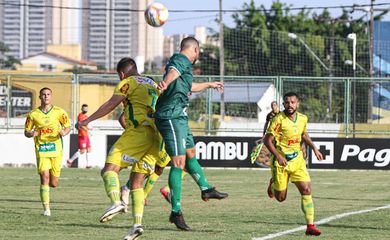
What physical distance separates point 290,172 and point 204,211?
2758 mm

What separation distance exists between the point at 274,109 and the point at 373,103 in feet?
30.7

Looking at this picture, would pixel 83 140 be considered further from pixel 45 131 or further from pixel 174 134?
pixel 174 134

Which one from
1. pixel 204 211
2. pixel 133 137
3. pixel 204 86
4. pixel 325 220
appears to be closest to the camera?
pixel 133 137

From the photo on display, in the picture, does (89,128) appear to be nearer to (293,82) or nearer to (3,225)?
(293,82)

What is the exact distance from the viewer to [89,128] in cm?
3138

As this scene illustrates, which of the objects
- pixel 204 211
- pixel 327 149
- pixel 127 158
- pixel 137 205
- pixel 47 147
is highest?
pixel 127 158

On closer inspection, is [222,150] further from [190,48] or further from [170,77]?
[170,77]

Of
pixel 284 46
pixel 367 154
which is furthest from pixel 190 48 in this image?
pixel 284 46

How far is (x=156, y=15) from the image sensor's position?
16656 mm

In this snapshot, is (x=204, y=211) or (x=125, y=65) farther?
(x=204, y=211)

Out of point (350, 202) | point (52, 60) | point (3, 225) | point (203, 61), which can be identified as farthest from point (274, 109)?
point (52, 60)

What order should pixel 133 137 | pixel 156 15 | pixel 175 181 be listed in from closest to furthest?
1. pixel 133 137
2. pixel 175 181
3. pixel 156 15

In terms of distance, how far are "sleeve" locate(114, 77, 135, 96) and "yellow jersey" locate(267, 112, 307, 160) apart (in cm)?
234

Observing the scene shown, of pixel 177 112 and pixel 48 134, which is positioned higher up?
pixel 177 112
